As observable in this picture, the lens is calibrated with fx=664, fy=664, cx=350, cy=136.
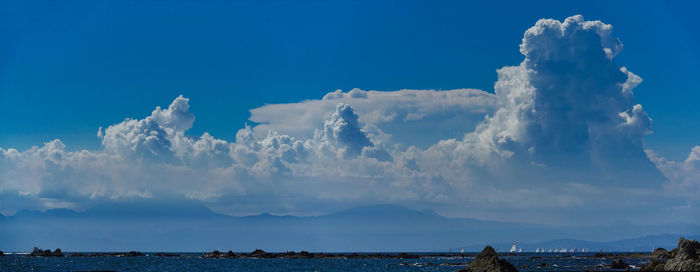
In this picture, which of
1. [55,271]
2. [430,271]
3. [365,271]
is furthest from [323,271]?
[55,271]

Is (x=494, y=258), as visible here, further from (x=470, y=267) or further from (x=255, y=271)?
(x=255, y=271)

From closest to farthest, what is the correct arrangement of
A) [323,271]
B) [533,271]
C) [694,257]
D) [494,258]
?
[694,257] → [494,258] → [533,271] → [323,271]

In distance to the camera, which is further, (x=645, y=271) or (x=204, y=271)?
(x=204, y=271)

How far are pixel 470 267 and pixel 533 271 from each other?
48582 mm

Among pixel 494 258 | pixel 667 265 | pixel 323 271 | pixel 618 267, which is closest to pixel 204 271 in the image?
pixel 323 271

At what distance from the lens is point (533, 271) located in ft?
427

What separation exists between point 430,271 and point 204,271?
157 ft

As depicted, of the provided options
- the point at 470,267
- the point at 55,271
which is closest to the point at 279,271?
the point at 55,271

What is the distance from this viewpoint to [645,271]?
75.2 metres

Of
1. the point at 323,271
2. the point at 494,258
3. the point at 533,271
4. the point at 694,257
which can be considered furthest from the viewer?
the point at 323,271

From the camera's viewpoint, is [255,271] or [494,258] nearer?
[494,258]

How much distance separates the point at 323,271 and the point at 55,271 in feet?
184

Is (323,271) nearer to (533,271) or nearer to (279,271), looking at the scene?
(279,271)

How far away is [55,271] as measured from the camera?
456ft
